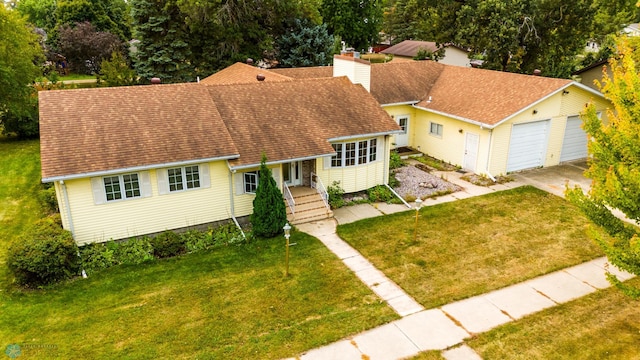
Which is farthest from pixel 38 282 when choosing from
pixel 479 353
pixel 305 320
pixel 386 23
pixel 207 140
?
pixel 386 23

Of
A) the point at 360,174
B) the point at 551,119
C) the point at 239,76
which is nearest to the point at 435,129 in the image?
the point at 551,119

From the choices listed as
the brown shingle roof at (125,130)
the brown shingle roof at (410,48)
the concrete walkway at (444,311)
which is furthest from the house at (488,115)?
the brown shingle roof at (410,48)

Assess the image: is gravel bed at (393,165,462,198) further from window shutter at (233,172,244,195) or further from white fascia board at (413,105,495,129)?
window shutter at (233,172,244,195)

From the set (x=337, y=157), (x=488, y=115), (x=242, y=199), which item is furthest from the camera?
(x=488, y=115)

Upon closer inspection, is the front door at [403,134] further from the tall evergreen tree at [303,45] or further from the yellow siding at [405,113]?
the tall evergreen tree at [303,45]

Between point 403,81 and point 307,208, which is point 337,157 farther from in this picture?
point 403,81


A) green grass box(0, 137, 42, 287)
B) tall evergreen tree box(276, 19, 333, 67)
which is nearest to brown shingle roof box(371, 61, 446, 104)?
tall evergreen tree box(276, 19, 333, 67)
